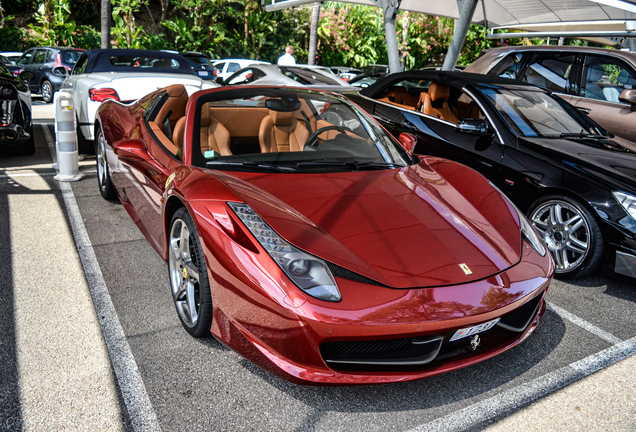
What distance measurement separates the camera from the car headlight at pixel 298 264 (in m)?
2.11

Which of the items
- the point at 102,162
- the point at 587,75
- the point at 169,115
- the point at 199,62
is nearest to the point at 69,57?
the point at 199,62

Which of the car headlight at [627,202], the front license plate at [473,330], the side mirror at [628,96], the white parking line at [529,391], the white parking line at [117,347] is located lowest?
the white parking line at [529,391]

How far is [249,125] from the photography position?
354 cm

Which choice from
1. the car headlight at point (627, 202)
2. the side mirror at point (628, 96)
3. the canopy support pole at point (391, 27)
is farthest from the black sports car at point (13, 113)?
the side mirror at point (628, 96)

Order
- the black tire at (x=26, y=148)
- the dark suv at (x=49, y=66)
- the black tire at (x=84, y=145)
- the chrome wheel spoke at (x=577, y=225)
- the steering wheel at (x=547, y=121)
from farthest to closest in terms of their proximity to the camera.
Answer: the dark suv at (x=49, y=66), the black tire at (x=26, y=148), the black tire at (x=84, y=145), the steering wheel at (x=547, y=121), the chrome wheel spoke at (x=577, y=225)

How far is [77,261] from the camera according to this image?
3.67 meters

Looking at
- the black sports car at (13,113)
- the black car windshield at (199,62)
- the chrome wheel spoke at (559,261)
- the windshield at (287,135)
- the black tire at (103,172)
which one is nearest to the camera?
the windshield at (287,135)

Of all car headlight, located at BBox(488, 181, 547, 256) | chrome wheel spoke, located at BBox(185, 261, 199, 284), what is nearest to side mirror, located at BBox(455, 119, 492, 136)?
car headlight, located at BBox(488, 181, 547, 256)

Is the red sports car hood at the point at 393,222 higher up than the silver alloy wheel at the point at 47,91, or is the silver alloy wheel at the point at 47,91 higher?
the red sports car hood at the point at 393,222

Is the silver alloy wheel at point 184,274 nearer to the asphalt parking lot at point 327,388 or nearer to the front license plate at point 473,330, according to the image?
the asphalt parking lot at point 327,388

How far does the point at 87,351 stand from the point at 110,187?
2.53 m

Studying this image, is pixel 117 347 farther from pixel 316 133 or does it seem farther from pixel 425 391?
pixel 316 133

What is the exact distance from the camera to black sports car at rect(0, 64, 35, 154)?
6.01 m

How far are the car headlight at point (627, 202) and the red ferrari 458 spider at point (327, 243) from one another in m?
0.99
